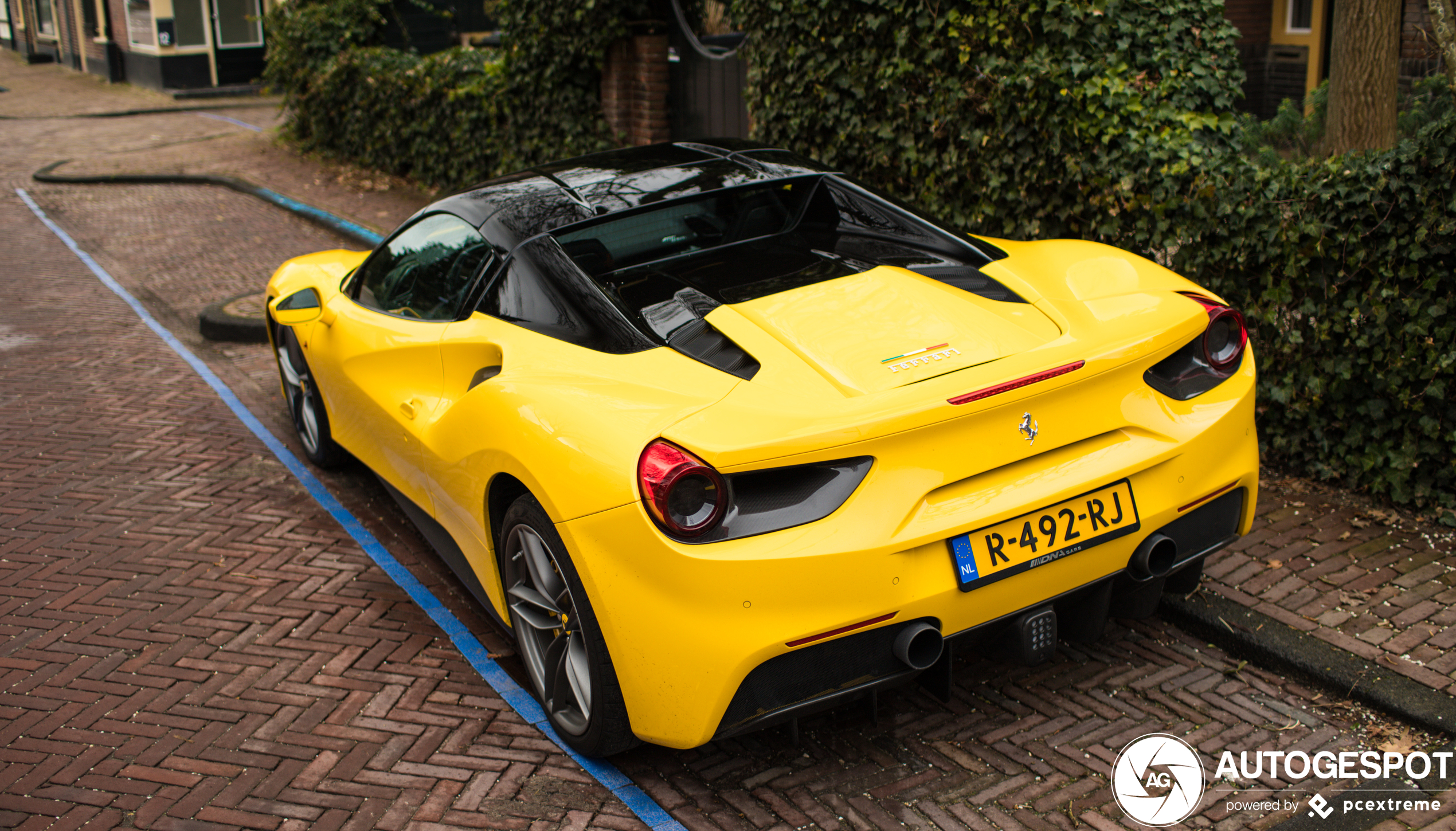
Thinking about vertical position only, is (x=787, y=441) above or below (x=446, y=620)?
above

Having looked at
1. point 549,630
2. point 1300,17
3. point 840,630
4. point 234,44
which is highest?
point 234,44

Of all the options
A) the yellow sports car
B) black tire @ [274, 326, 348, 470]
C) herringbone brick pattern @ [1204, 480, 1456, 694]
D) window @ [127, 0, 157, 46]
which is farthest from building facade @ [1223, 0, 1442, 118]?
window @ [127, 0, 157, 46]

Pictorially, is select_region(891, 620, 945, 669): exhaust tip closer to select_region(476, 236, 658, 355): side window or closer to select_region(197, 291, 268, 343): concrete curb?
select_region(476, 236, 658, 355): side window

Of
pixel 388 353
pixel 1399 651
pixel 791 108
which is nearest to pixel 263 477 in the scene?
pixel 388 353

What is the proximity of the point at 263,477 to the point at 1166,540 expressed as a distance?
423 cm

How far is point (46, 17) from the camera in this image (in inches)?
1357

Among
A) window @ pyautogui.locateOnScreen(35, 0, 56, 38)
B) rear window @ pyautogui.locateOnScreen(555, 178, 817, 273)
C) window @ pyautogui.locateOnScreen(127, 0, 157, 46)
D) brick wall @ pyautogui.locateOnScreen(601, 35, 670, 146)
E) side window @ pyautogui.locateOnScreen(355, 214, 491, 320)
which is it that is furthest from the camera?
window @ pyautogui.locateOnScreen(35, 0, 56, 38)

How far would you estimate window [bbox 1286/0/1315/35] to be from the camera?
12.6m

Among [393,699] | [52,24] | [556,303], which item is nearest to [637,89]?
[556,303]

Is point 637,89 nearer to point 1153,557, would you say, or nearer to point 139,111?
point 1153,557

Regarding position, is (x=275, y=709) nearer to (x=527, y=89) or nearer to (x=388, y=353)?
(x=388, y=353)

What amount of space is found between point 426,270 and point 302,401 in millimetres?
1684

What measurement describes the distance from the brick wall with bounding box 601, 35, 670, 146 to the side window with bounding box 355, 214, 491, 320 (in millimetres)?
5528

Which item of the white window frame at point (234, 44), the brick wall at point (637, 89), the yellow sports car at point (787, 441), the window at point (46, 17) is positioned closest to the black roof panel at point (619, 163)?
the yellow sports car at point (787, 441)
